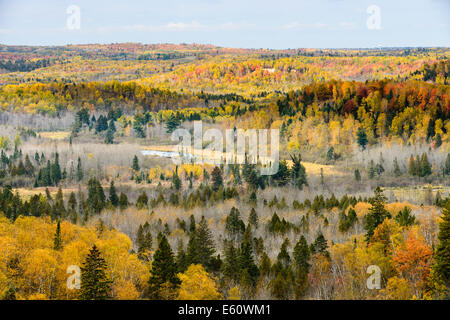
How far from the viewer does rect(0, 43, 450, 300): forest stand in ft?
160

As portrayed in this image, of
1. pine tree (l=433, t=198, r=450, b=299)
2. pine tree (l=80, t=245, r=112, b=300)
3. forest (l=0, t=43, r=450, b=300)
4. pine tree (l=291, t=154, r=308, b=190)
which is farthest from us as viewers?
pine tree (l=291, t=154, r=308, b=190)

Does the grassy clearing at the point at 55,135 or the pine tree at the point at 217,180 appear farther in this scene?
the grassy clearing at the point at 55,135

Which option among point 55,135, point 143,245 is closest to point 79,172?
point 55,135

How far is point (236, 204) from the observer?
296ft

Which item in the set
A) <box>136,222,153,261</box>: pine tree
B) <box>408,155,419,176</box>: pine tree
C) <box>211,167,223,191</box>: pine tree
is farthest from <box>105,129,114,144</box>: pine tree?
<box>136,222,153,261</box>: pine tree

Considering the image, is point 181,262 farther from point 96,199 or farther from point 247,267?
point 96,199

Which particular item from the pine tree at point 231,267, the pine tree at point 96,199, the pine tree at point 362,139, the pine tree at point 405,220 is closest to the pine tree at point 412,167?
the pine tree at point 362,139

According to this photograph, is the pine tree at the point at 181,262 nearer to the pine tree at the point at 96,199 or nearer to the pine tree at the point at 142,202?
the pine tree at the point at 142,202

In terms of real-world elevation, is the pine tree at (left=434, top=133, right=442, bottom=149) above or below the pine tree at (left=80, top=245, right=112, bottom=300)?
above

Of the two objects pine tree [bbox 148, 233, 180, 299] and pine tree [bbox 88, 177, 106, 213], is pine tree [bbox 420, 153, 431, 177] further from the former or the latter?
pine tree [bbox 148, 233, 180, 299]

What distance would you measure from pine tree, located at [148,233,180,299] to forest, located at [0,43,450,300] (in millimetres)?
116

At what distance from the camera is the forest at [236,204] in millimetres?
48625

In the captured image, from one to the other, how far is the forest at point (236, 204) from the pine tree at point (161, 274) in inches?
4.6
